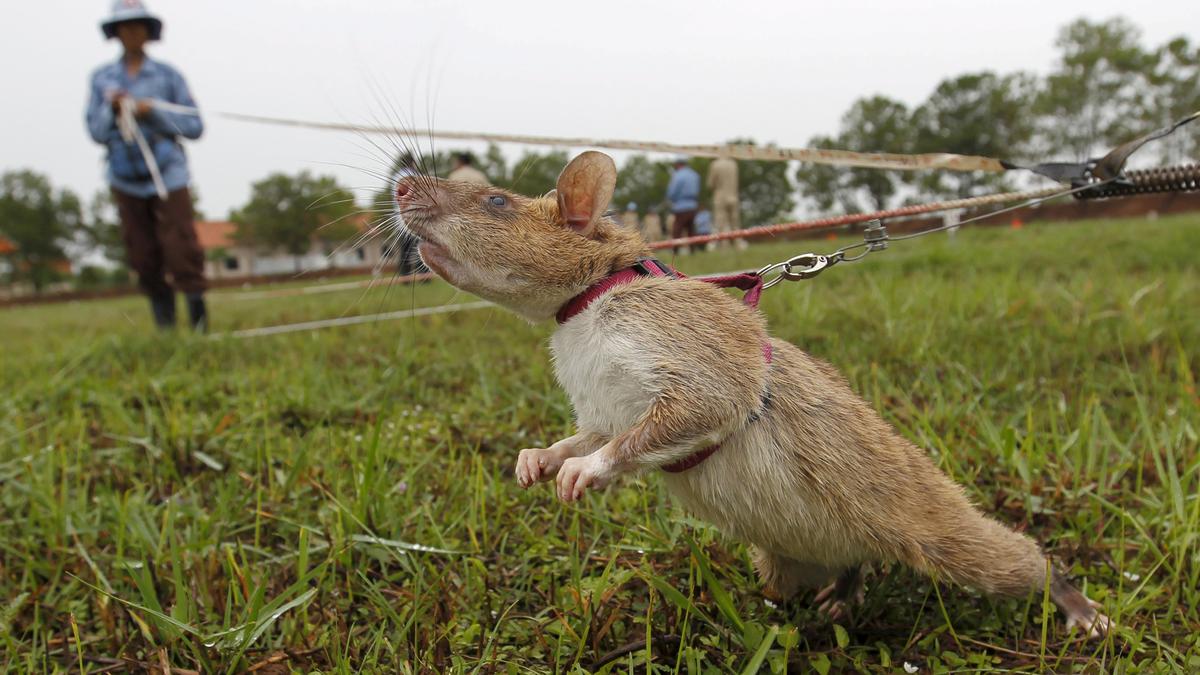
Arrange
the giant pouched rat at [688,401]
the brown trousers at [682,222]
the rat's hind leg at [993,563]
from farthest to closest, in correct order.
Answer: the brown trousers at [682,222]
the rat's hind leg at [993,563]
the giant pouched rat at [688,401]

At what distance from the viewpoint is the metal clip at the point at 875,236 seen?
180 cm

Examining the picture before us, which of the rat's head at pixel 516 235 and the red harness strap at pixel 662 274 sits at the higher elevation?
the rat's head at pixel 516 235

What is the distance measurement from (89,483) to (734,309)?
257 centimetres

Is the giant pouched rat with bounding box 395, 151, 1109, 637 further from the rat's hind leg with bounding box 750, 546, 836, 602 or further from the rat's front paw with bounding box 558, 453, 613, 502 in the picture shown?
the rat's hind leg with bounding box 750, 546, 836, 602

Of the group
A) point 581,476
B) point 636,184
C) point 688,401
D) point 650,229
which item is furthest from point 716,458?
point 650,229

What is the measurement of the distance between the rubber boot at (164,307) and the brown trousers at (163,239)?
129 millimetres

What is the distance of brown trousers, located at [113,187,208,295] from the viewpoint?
5688mm

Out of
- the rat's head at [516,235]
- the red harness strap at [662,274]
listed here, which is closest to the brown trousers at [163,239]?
the rat's head at [516,235]

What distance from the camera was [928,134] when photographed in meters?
39.0

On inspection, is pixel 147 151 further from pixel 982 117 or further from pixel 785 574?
pixel 982 117

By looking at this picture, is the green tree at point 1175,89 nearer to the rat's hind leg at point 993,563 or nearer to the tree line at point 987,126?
the tree line at point 987,126

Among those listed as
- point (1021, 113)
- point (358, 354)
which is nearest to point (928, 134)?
point (1021, 113)

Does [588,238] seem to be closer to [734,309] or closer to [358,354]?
[734,309]

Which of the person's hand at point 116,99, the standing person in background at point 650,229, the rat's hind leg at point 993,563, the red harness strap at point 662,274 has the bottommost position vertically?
the rat's hind leg at point 993,563
